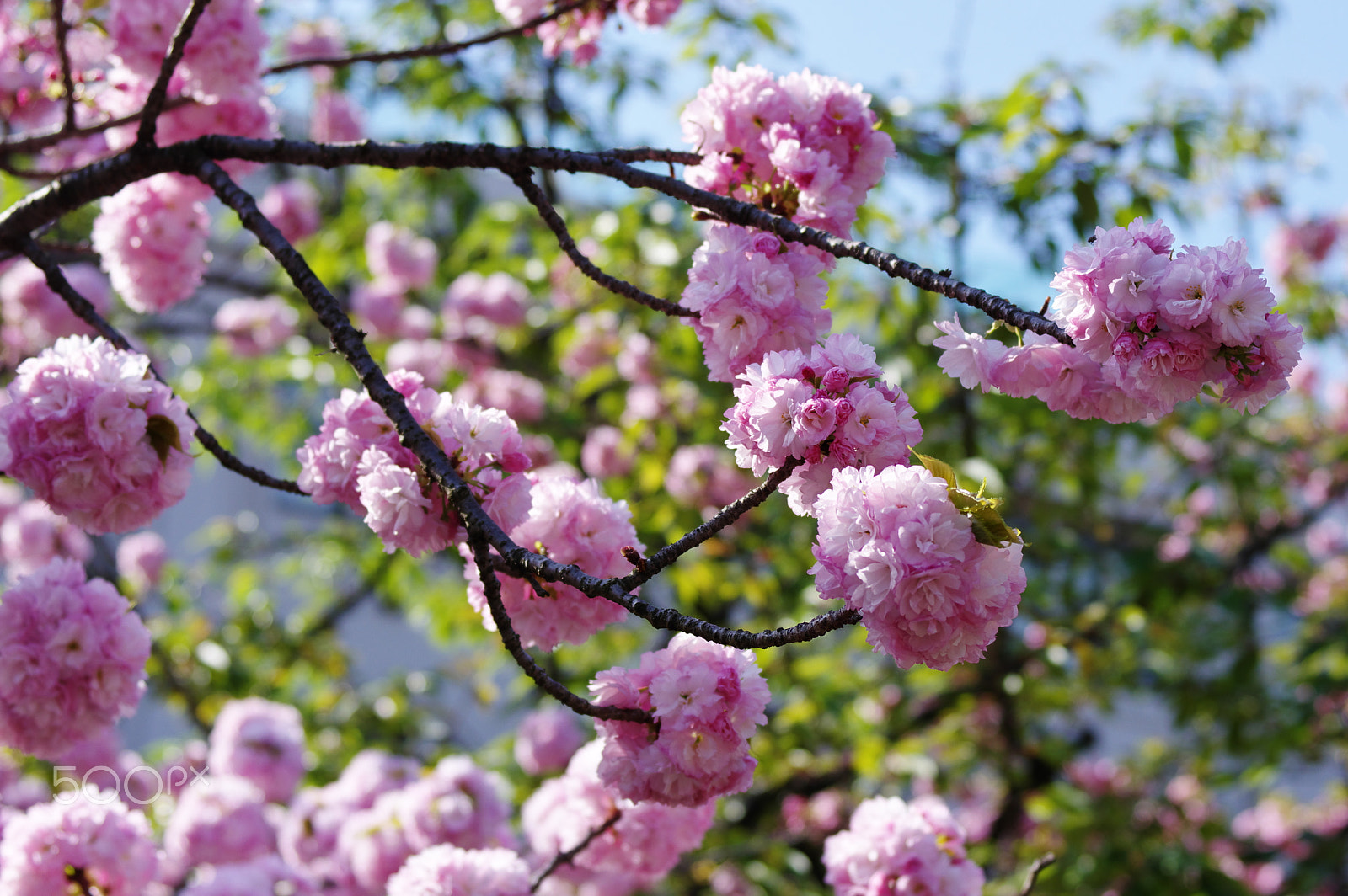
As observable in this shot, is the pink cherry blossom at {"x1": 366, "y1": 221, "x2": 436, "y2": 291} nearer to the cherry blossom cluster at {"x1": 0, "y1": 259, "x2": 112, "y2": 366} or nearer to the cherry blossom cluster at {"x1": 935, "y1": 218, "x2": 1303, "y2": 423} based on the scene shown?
the cherry blossom cluster at {"x1": 0, "y1": 259, "x2": 112, "y2": 366}

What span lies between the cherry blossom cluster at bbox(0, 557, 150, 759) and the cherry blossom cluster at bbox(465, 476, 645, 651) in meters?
0.73

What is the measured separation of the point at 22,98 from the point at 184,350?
3439 mm

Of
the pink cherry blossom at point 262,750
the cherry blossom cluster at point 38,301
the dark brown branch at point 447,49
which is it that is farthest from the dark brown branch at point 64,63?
the cherry blossom cluster at point 38,301

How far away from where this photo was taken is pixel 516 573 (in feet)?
3.62

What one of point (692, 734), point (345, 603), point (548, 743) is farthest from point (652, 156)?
point (345, 603)

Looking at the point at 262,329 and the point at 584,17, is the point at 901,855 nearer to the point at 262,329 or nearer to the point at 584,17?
the point at 584,17

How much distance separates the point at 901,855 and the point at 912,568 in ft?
3.36

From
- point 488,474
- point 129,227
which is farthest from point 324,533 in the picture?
point 488,474

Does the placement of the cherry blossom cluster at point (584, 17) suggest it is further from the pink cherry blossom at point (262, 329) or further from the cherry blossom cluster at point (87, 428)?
the pink cherry blossom at point (262, 329)

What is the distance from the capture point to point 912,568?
3.01 ft

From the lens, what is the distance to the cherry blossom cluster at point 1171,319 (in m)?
0.97

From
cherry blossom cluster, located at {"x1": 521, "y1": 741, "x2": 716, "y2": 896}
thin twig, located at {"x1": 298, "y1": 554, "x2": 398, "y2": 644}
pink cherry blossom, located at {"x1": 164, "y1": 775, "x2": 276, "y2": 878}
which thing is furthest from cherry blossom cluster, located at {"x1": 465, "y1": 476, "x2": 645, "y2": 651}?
thin twig, located at {"x1": 298, "y1": 554, "x2": 398, "y2": 644}

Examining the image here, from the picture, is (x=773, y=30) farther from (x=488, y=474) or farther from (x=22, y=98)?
(x=488, y=474)

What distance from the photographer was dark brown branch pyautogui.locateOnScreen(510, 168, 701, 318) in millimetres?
1389
